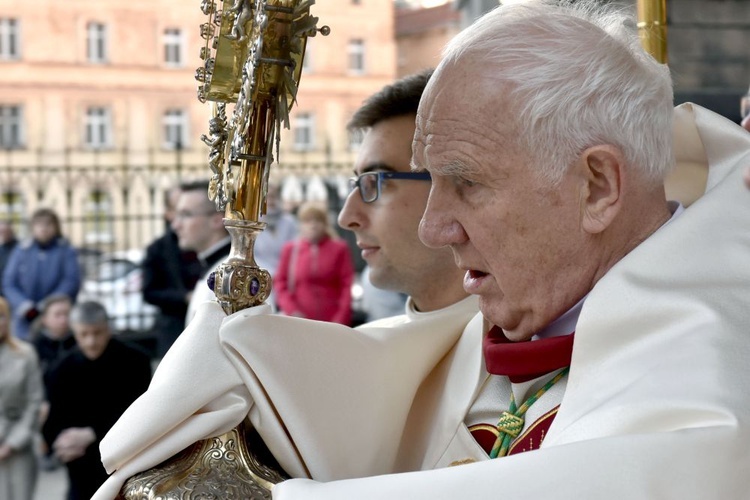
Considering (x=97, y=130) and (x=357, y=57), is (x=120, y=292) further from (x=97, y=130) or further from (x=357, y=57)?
(x=357, y=57)

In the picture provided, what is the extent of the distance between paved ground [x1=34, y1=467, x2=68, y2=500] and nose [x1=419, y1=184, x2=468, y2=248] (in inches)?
192

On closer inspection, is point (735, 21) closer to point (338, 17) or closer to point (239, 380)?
point (239, 380)

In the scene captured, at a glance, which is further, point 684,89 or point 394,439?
point 684,89

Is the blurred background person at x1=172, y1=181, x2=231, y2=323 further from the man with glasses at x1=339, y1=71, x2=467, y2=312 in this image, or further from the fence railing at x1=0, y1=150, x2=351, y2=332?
the man with glasses at x1=339, y1=71, x2=467, y2=312

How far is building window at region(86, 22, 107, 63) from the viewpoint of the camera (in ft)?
86.7

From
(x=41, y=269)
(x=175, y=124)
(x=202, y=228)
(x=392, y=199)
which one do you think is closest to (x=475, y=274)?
(x=392, y=199)

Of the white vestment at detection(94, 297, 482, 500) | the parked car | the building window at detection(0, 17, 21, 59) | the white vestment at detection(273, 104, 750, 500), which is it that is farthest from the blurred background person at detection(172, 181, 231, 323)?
the building window at detection(0, 17, 21, 59)

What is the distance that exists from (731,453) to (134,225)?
22.9m

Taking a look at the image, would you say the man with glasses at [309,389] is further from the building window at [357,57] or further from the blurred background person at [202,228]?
the building window at [357,57]

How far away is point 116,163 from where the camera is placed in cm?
2505

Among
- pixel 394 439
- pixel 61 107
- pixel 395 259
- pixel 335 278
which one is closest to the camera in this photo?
pixel 394 439

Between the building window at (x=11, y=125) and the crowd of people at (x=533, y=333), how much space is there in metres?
23.5

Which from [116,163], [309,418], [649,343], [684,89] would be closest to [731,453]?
[649,343]

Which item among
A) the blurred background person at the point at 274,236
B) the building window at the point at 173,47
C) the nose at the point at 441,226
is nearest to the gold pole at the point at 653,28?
→ the nose at the point at 441,226
